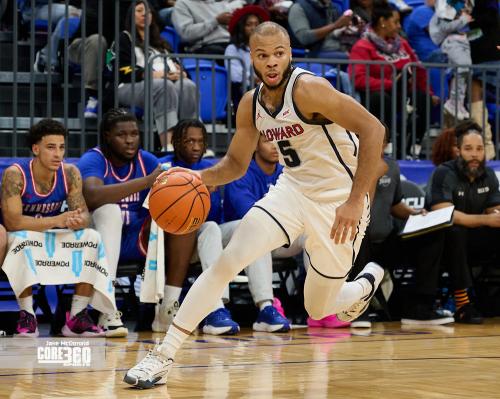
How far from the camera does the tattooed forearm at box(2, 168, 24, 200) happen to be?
304 inches

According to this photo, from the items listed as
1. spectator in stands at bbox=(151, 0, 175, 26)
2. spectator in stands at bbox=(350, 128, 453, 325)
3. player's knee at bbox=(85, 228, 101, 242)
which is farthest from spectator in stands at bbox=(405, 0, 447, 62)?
player's knee at bbox=(85, 228, 101, 242)

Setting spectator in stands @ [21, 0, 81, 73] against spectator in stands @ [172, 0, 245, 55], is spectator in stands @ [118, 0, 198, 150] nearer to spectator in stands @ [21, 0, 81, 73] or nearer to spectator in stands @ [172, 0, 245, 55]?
spectator in stands @ [21, 0, 81, 73]

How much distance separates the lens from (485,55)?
1186 centimetres

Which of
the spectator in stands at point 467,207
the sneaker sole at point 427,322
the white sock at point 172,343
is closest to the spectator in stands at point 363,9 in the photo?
the spectator in stands at point 467,207

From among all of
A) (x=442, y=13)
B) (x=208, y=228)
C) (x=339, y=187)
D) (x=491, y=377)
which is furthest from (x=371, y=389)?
(x=442, y=13)

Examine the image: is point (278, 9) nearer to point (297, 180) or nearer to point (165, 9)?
point (165, 9)

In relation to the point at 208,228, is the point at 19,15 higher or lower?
higher

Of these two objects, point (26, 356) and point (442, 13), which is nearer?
point (26, 356)

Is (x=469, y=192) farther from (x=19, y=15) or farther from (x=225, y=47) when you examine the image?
(x=19, y=15)

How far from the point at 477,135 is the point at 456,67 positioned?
5.49ft

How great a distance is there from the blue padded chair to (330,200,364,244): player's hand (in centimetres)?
545

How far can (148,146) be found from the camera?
946 cm

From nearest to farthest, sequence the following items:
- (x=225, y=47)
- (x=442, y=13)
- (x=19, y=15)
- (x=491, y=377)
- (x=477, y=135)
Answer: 1. (x=491, y=377)
2. (x=477, y=135)
3. (x=19, y=15)
4. (x=225, y=47)
5. (x=442, y=13)

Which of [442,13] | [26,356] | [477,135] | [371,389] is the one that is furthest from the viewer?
[442,13]
